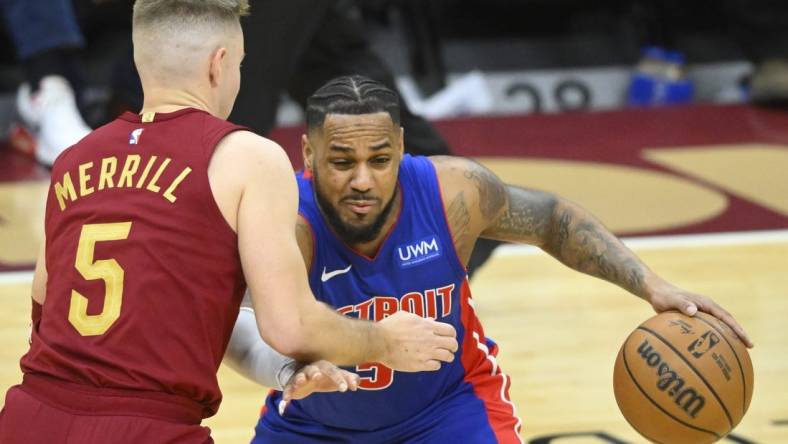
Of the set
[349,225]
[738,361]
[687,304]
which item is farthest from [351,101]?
[738,361]

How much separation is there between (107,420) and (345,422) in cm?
103

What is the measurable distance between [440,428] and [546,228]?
2.11 ft

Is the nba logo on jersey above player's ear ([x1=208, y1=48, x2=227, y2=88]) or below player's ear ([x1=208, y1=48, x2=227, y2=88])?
below

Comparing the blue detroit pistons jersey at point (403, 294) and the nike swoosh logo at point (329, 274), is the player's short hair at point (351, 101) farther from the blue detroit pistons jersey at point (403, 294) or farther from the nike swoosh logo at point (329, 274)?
the nike swoosh logo at point (329, 274)

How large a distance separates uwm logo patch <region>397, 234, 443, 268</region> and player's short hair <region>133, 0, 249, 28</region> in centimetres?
84

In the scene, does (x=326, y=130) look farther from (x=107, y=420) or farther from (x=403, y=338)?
(x=107, y=420)

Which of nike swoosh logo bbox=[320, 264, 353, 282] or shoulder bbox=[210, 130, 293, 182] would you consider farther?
nike swoosh logo bbox=[320, 264, 353, 282]

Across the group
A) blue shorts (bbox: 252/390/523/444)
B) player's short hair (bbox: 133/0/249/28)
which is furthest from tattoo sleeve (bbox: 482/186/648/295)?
player's short hair (bbox: 133/0/249/28)

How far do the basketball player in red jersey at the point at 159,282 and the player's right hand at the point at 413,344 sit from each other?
0.30ft

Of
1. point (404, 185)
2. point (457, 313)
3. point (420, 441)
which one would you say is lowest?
point (420, 441)

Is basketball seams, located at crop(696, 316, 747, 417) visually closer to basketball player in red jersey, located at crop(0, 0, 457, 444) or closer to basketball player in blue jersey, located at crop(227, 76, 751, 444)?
basketball player in blue jersey, located at crop(227, 76, 751, 444)

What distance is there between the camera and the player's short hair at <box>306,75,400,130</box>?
11.1 feet

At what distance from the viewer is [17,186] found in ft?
25.8

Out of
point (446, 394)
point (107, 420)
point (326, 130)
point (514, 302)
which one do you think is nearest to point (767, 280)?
point (514, 302)
